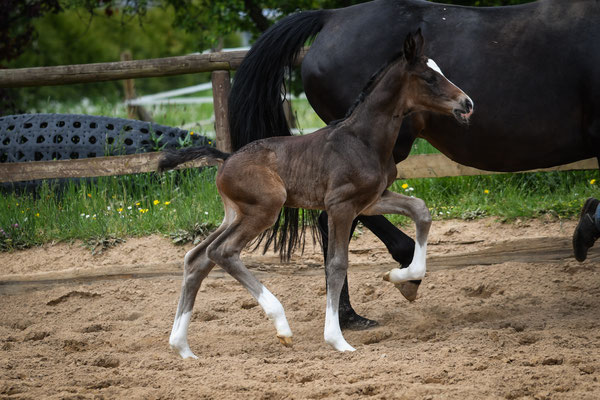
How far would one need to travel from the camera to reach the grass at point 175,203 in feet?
19.7

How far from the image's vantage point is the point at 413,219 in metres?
3.98

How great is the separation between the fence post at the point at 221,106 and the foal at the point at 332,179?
2087 mm

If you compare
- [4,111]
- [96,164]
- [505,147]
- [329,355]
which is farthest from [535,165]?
[4,111]

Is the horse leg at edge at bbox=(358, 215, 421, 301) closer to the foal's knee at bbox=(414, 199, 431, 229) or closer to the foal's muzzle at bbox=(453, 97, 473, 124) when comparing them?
the foal's knee at bbox=(414, 199, 431, 229)

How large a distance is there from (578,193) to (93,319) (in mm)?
4032

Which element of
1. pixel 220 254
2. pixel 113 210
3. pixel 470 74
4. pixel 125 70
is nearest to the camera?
pixel 220 254

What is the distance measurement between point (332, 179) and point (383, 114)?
1.47ft

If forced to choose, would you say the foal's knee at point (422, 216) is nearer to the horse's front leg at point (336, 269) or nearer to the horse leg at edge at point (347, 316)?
the horse's front leg at point (336, 269)

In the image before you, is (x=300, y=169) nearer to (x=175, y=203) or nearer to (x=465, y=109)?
(x=465, y=109)

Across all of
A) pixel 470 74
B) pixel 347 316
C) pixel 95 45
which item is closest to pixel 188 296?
pixel 347 316

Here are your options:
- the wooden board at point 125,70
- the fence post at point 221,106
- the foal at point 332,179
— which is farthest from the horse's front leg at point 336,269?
the wooden board at point 125,70

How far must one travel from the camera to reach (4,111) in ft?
33.0

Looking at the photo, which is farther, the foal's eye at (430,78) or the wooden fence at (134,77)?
the wooden fence at (134,77)

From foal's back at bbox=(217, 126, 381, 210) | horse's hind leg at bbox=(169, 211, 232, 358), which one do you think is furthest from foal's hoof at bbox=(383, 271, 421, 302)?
horse's hind leg at bbox=(169, 211, 232, 358)
